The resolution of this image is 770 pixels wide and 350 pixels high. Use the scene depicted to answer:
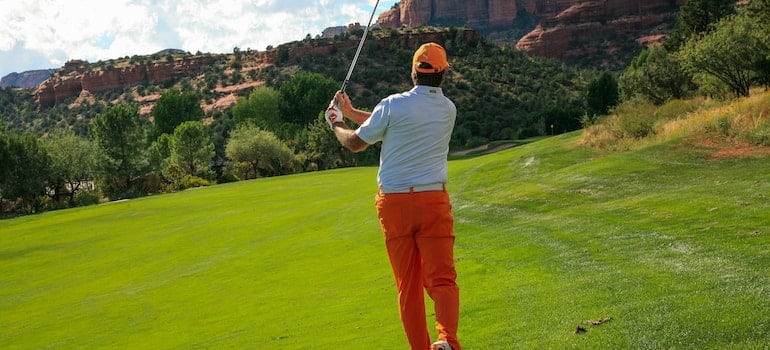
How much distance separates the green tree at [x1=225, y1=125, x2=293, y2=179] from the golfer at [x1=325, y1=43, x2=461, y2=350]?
64.0 m

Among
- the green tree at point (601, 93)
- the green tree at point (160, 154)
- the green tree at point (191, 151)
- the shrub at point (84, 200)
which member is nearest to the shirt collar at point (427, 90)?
the shrub at point (84, 200)

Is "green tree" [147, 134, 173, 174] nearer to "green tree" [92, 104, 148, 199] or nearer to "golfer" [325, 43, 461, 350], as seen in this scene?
"green tree" [92, 104, 148, 199]

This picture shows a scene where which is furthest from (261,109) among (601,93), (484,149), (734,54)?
(734,54)

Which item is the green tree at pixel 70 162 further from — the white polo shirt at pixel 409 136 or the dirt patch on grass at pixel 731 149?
the white polo shirt at pixel 409 136

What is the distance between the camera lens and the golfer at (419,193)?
5.70 metres

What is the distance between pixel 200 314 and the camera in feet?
42.0

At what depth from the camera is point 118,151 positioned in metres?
65.8

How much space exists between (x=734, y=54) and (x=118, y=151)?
52458mm

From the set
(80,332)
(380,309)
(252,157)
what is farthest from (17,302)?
(252,157)

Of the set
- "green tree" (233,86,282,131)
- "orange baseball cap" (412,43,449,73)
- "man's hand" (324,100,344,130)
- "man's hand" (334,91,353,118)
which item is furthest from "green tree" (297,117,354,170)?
"orange baseball cap" (412,43,449,73)

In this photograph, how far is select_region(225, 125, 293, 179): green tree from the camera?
6888 cm

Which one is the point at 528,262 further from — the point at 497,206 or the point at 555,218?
the point at 497,206

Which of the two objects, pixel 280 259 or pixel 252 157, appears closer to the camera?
pixel 280 259

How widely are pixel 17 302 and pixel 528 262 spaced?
43.5 ft
